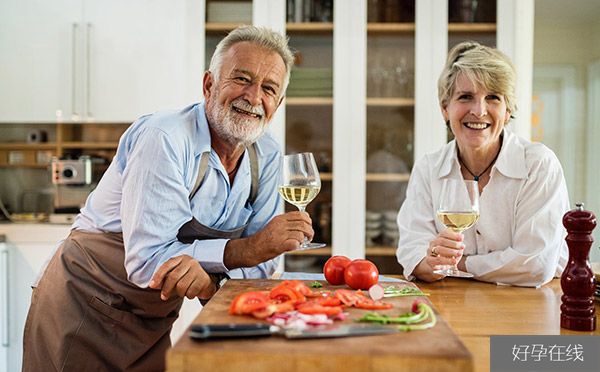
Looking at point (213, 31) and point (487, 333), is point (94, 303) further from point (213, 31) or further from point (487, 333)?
point (213, 31)

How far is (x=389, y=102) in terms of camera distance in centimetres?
340

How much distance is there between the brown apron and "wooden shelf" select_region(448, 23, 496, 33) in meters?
2.03

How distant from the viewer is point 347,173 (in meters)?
3.39

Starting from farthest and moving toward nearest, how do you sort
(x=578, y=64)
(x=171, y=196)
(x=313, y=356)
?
(x=578, y=64), (x=171, y=196), (x=313, y=356)

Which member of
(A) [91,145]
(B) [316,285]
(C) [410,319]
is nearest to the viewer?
(C) [410,319]

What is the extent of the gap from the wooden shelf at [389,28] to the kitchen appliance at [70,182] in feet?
5.53

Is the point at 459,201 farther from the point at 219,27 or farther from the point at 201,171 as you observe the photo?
the point at 219,27

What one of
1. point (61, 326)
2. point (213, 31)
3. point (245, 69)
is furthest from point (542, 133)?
point (61, 326)

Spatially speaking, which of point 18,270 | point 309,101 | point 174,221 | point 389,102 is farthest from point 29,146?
point 174,221

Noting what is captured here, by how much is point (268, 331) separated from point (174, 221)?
72 cm

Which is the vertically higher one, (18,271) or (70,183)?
(70,183)

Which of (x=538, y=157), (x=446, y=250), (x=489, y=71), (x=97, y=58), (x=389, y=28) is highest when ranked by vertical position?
Answer: (x=389, y=28)

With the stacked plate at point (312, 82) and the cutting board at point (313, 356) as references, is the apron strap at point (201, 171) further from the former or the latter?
the stacked plate at point (312, 82)

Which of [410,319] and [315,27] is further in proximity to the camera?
[315,27]
